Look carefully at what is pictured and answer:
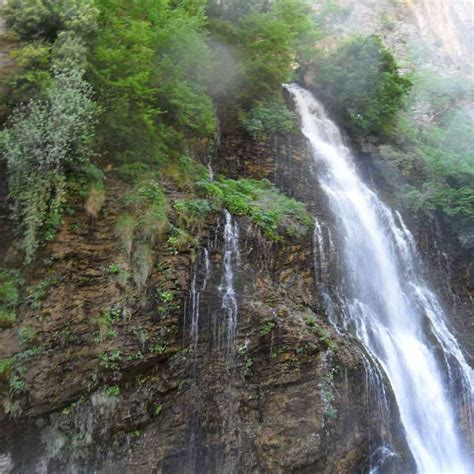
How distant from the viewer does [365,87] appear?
15789 mm

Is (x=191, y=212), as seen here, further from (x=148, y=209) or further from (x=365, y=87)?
(x=365, y=87)

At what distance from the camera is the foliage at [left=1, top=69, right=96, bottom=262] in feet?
23.6

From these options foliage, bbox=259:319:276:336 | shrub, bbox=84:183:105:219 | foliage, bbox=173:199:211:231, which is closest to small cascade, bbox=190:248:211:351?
foliage, bbox=173:199:211:231

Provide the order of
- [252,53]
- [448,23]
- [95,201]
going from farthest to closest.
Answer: [448,23], [252,53], [95,201]

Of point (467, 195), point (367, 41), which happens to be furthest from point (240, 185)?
point (367, 41)

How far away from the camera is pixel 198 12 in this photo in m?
11.5

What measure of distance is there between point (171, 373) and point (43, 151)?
4394mm

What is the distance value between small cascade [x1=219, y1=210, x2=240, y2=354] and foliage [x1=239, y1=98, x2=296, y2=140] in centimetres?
461

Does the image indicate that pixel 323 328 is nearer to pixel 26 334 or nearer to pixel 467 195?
pixel 26 334

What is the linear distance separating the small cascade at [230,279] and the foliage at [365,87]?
29.0ft

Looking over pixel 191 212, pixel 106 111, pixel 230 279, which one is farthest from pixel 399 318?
pixel 106 111

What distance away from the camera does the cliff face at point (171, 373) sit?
6598 mm

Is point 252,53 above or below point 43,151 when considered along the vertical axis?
above

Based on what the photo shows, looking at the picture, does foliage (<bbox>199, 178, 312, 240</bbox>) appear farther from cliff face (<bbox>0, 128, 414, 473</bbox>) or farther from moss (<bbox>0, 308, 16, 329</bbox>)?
moss (<bbox>0, 308, 16, 329</bbox>)
